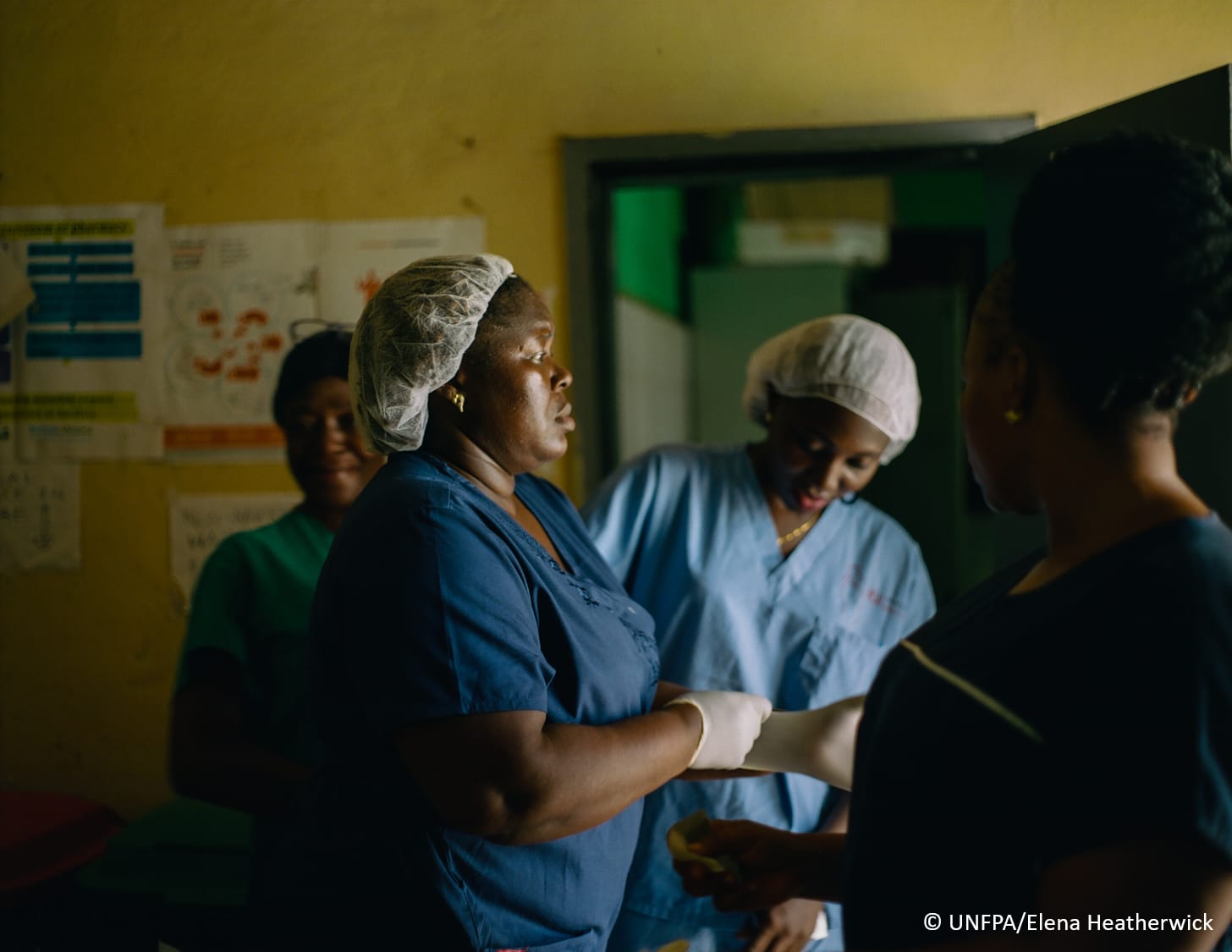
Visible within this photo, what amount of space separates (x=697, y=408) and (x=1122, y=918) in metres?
3.18

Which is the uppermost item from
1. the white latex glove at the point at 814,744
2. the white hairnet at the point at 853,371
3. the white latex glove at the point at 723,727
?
the white hairnet at the point at 853,371

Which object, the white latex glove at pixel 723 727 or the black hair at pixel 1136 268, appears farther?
the white latex glove at pixel 723 727

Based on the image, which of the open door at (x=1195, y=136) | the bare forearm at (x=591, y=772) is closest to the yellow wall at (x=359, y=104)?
the open door at (x=1195, y=136)

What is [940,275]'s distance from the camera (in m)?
4.09

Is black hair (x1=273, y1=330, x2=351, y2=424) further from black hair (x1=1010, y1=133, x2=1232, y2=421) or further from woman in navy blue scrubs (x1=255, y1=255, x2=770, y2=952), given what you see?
black hair (x1=1010, y1=133, x2=1232, y2=421)

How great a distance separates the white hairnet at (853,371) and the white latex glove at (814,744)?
1.63 feet

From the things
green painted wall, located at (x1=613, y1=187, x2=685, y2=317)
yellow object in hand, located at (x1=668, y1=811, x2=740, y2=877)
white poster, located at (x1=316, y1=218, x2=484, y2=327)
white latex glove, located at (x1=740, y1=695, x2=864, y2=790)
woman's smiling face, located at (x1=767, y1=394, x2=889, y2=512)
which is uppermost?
green painted wall, located at (x1=613, y1=187, x2=685, y2=317)

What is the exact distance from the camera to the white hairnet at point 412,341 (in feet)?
3.66

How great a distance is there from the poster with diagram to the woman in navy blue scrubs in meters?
1.07

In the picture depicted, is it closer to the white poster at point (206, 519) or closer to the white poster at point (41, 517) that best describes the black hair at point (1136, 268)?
the white poster at point (206, 519)

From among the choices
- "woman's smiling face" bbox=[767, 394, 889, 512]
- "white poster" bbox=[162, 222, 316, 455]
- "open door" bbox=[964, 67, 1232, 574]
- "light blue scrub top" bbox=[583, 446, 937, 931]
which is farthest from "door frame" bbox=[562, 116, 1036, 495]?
"white poster" bbox=[162, 222, 316, 455]

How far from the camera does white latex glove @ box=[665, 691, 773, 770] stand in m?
1.23

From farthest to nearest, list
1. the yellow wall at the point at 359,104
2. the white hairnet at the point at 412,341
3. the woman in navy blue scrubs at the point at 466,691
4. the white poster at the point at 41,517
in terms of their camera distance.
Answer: the white poster at the point at 41,517, the yellow wall at the point at 359,104, the white hairnet at the point at 412,341, the woman in navy blue scrubs at the point at 466,691

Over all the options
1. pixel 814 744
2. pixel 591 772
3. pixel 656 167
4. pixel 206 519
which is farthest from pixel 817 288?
pixel 591 772
